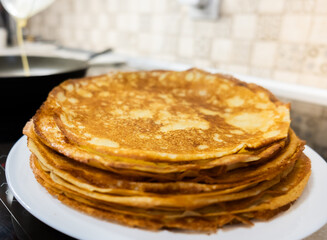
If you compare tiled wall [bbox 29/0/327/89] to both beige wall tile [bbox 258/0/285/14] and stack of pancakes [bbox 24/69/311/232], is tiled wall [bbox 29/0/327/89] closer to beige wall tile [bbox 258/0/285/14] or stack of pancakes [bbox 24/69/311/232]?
beige wall tile [bbox 258/0/285/14]

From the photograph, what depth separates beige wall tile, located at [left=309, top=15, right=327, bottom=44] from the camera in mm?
1696

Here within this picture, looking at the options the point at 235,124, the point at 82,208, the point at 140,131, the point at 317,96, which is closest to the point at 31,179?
the point at 82,208

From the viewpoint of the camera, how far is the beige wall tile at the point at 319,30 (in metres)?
1.70

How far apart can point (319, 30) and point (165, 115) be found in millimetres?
1293

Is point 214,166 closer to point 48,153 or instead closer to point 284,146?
point 284,146

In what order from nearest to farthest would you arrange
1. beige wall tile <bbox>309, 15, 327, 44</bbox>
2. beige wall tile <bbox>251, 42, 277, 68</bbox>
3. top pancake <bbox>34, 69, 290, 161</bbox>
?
top pancake <bbox>34, 69, 290, 161</bbox>, beige wall tile <bbox>309, 15, 327, 44</bbox>, beige wall tile <bbox>251, 42, 277, 68</bbox>

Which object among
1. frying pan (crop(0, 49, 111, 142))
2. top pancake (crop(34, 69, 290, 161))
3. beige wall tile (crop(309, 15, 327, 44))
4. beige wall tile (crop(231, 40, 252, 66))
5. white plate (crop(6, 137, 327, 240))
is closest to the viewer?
white plate (crop(6, 137, 327, 240))

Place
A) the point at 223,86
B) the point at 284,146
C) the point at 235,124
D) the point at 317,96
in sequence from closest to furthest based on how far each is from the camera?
the point at 284,146
the point at 235,124
the point at 223,86
the point at 317,96

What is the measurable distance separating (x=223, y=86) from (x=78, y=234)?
0.94m

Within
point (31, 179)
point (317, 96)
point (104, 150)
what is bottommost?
point (317, 96)

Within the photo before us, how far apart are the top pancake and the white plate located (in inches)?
5.9

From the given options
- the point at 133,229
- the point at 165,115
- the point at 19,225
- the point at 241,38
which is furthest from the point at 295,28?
the point at 19,225

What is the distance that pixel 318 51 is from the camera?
175 cm

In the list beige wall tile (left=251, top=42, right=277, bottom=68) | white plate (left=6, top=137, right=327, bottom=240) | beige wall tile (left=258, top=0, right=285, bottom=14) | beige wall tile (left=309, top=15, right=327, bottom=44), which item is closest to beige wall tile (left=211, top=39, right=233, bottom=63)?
beige wall tile (left=251, top=42, right=277, bottom=68)
